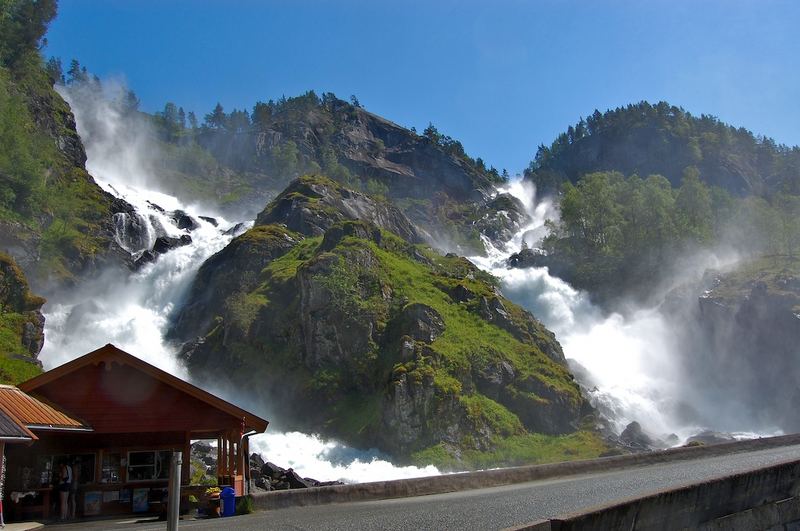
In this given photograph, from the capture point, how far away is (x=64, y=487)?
739 inches

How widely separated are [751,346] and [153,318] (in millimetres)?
50859

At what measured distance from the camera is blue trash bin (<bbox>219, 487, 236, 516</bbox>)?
17109 millimetres

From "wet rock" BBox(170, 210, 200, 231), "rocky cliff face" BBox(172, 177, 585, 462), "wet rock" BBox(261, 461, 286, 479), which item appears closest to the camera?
"wet rock" BBox(261, 461, 286, 479)

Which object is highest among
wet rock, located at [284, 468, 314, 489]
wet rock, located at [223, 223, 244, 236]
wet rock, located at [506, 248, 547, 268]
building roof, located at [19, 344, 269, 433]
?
wet rock, located at [223, 223, 244, 236]

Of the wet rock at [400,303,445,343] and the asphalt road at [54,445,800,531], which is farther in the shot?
the wet rock at [400,303,445,343]

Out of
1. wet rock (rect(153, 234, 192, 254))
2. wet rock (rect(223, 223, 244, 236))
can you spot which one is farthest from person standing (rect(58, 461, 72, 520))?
wet rock (rect(223, 223, 244, 236))

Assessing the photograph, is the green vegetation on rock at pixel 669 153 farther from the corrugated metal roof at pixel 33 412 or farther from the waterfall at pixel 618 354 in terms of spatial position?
the corrugated metal roof at pixel 33 412

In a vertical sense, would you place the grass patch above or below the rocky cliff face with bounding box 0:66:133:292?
below

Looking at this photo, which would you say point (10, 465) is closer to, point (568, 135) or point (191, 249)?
point (191, 249)

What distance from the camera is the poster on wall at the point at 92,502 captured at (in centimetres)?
1941

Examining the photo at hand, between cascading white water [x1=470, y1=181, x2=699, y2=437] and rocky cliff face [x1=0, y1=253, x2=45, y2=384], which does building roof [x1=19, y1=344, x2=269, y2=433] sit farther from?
cascading white water [x1=470, y1=181, x2=699, y2=437]

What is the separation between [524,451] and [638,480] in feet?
67.1

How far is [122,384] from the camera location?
20.0 metres

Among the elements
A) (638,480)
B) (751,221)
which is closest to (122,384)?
(638,480)
